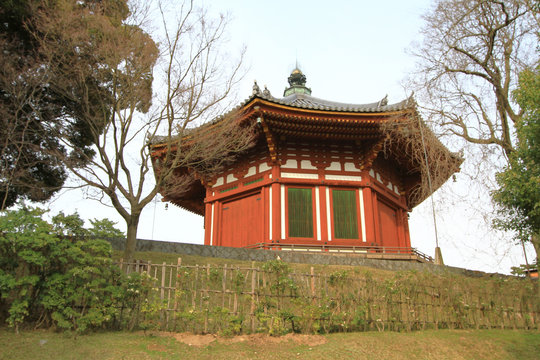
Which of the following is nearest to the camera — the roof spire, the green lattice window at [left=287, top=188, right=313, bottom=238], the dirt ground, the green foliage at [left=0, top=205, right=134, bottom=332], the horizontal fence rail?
the green foliage at [left=0, top=205, right=134, bottom=332]

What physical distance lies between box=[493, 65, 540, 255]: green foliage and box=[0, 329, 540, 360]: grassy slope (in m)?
2.42

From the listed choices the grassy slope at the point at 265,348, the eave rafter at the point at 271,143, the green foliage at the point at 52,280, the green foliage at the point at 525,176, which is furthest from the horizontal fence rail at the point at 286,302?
the eave rafter at the point at 271,143

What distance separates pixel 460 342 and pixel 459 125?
5757 millimetres

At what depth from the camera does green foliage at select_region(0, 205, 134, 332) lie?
7555mm

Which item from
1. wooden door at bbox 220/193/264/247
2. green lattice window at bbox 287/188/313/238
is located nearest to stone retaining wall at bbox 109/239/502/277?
green lattice window at bbox 287/188/313/238

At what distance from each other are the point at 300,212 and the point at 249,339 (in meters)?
9.18

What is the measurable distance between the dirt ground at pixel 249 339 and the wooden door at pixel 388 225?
1047 cm

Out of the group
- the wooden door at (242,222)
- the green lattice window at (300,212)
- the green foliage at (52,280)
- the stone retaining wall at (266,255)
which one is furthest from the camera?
the wooden door at (242,222)

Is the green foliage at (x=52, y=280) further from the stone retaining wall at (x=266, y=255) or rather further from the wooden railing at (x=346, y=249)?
the wooden railing at (x=346, y=249)

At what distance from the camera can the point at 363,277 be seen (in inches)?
380

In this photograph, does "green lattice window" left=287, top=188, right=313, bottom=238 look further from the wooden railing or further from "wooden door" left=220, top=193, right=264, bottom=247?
"wooden door" left=220, top=193, right=264, bottom=247

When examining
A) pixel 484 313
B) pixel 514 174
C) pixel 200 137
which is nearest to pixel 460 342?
pixel 484 313

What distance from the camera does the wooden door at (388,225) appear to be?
18.4 meters

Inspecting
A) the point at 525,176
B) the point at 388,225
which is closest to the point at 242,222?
the point at 388,225
